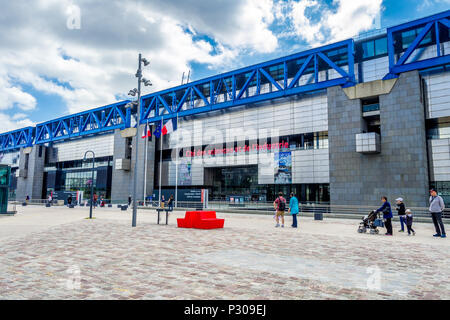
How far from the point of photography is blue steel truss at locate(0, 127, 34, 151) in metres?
72.8

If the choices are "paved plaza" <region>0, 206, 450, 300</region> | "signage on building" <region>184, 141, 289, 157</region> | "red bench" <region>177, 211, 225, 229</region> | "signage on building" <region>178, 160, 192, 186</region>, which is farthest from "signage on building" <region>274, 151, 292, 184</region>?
"paved plaza" <region>0, 206, 450, 300</region>

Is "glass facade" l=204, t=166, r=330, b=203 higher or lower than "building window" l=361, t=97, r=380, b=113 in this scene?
lower

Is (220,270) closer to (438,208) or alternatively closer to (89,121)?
(438,208)

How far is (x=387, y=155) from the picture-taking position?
29.1m

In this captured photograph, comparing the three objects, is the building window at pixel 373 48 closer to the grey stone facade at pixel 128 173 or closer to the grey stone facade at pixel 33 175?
the grey stone facade at pixel 128 173

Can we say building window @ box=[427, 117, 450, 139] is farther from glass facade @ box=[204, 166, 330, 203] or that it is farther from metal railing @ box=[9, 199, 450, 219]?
glass facade @ box=[204, 166, 330, 203]

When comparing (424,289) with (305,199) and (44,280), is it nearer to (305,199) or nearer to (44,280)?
(44,280)

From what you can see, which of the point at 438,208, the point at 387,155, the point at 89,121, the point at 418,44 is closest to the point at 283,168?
the point at 387,155

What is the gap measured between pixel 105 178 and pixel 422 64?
177 ft

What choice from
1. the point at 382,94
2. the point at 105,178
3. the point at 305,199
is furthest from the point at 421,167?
the point at 105,178

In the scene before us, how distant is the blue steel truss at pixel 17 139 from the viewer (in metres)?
72.8

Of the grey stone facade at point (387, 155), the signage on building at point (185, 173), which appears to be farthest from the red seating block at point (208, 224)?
the signage on building at point (185, 173)

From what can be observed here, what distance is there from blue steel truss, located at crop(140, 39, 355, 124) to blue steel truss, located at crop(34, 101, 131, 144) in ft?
16.4
